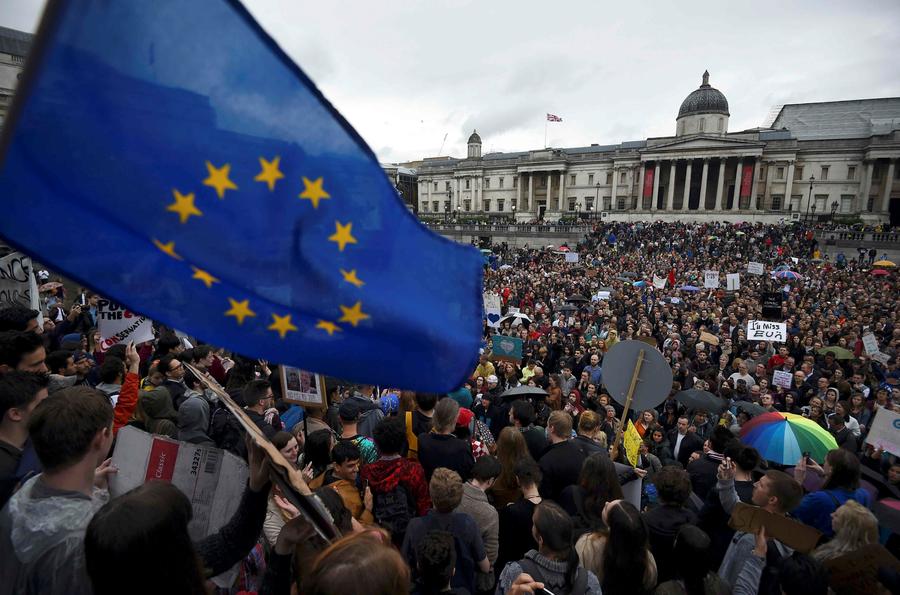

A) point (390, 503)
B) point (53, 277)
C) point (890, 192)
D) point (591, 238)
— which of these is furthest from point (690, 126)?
point (390, 503)

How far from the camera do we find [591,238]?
45031 millimetres

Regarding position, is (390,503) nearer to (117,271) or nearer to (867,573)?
(117,271)

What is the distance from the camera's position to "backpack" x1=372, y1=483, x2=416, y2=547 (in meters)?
3.16

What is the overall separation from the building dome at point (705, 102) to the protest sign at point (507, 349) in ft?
223

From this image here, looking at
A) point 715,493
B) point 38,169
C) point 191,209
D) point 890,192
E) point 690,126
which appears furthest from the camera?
point 690,126

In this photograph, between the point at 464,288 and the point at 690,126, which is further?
the point at 690,126

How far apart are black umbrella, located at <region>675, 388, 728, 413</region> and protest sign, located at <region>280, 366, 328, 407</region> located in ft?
18.4

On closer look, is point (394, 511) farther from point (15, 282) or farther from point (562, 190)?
point (562, 190)

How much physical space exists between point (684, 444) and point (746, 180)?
63477 mm

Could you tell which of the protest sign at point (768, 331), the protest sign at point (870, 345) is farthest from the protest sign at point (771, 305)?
the protest sign at point (870, 345)

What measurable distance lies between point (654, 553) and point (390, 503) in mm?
1750

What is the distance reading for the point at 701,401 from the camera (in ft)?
23.6

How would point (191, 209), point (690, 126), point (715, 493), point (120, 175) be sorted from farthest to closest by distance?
point (690, 126) → point (715, 493) → point (191, 209) → point (120, 175)

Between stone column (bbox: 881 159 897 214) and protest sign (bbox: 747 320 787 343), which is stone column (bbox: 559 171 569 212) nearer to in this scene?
stone column (bbox: 881 159 897 214)
